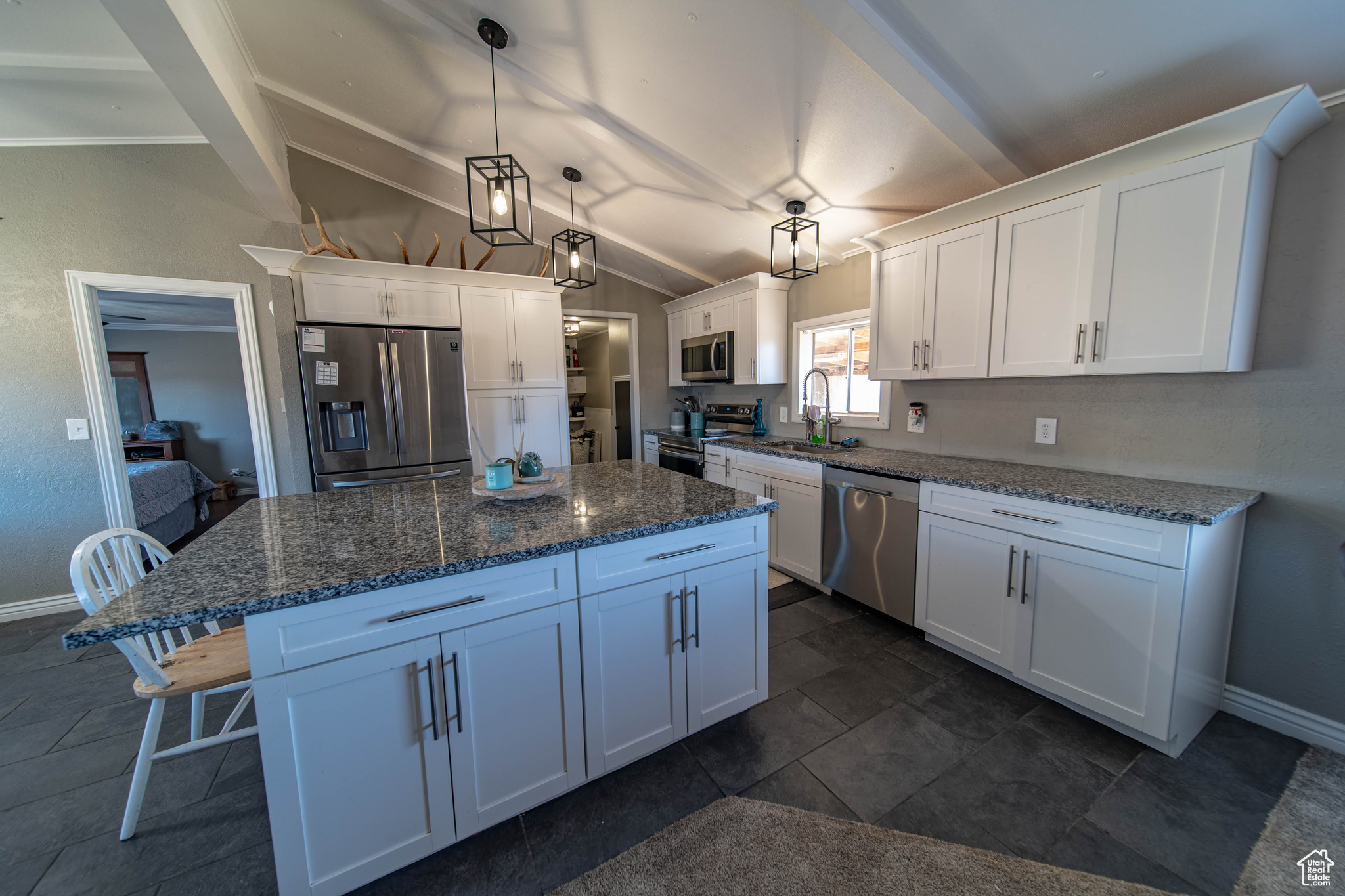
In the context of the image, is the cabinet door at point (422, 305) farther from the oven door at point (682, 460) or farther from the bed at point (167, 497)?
the bed at point (167, 497)

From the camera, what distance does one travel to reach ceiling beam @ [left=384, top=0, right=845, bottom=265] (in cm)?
212

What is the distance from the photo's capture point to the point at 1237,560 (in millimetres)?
1826

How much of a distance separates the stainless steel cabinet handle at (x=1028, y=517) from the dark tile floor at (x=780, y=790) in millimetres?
782

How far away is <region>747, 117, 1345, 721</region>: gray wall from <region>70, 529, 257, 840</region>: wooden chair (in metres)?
3.44

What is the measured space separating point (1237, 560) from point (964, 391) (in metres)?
1.26

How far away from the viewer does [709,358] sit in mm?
4191

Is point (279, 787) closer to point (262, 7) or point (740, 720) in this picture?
point (740, 720)

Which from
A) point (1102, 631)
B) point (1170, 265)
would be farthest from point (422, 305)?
point (1102, 631)

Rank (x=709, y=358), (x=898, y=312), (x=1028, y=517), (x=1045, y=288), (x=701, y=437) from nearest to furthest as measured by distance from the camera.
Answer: (x=1028, y=517), (x=1045, y=288), (x=898, y=312), (x=709, y=358), (x=701, y=437)

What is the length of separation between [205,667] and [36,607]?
288 cm

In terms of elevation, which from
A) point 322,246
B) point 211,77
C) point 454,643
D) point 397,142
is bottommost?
point 454,643

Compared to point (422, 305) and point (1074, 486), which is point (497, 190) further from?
point (1074, 486)

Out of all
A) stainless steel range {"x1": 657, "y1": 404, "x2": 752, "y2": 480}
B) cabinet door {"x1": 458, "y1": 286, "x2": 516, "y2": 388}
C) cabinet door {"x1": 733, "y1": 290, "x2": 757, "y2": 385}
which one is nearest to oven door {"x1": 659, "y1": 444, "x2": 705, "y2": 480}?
stainless steel range {"x1": 657, "y1": 404, "x2": 752, "y2": 480}

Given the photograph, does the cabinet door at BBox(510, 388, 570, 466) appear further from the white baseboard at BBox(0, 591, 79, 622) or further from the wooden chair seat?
the white baseboard at BBox(0, 591, 79, 622)
